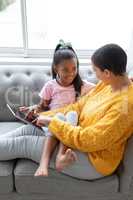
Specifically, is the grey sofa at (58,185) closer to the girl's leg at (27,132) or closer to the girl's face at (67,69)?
the girl's leg at (27,132)

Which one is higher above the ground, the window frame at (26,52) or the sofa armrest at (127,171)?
the window frame at (26,52)

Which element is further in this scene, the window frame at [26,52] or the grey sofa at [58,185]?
the window frame at [26,52]

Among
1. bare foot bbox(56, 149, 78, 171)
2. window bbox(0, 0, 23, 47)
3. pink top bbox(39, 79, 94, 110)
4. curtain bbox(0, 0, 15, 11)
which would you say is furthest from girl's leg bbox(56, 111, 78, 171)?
curtain bbox(0, 0, 15, 11)

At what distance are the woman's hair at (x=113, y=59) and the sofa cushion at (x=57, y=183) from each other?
553mm

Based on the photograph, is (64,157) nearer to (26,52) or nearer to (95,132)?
(95,132)

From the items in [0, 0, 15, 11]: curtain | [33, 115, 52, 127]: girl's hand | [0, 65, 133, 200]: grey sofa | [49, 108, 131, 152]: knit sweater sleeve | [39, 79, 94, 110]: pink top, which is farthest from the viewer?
[0, 0, 15, 11]: curtain

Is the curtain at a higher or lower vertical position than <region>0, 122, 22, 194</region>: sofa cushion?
higher

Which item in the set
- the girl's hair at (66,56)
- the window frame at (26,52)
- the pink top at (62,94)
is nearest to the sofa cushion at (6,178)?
the pink top at (62,94)

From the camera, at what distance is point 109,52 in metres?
1.51

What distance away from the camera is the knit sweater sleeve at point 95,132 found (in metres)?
1.46

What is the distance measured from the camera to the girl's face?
1803 millimetres

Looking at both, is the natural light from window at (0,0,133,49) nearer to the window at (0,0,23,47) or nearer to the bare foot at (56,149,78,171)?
the window at (0,0,23,47)

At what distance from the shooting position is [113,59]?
150 centimetres

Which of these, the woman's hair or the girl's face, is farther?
the girl's face
